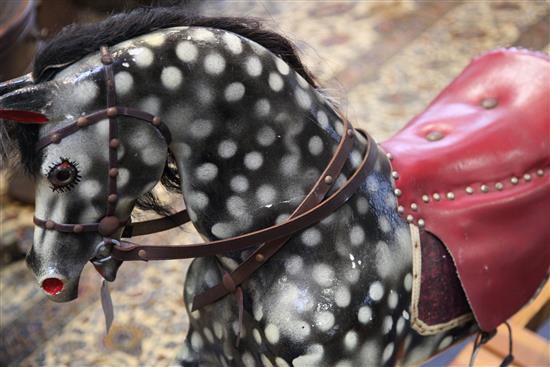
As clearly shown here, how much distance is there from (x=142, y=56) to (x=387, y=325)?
Result: 19.2 inches

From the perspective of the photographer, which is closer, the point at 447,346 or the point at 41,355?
the point at 447,346

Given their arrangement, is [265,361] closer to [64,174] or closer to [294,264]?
[294,264]

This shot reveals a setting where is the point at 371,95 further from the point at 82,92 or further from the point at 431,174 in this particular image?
the point at 82,92

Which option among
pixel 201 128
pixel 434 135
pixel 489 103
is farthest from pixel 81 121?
pixel 489 103

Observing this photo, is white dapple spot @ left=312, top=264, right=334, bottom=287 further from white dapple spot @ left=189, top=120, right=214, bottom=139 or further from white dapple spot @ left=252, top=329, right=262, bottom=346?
white dapple spot @ left=189, top=120, right=214, bottom=139

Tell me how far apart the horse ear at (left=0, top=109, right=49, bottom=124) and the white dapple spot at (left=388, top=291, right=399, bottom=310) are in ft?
1.64

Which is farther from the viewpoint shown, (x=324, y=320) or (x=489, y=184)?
(x=489, y=184)

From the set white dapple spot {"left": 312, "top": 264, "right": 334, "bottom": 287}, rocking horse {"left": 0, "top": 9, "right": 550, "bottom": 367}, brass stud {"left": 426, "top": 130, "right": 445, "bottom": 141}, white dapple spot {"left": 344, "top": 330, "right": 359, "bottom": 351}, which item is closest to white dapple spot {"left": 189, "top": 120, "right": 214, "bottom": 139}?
rocking horse {"left": 0, "top": 9, "right": 550, "bottom": 367}

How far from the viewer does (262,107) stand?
34.4 inches

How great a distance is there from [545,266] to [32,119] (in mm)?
839

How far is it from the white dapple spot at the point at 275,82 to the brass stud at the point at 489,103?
51 centimetres

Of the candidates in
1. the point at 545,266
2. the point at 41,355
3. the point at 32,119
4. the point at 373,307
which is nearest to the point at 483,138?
the point at 545,266

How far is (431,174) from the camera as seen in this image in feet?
3.60

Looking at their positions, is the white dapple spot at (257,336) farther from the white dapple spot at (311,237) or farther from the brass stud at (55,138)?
the brass stud at (55,138)
